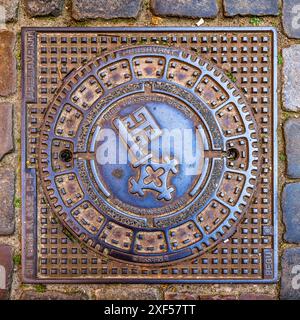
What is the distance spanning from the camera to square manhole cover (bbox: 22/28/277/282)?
1688 millimetres

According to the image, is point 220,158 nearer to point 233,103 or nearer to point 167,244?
point 233,103

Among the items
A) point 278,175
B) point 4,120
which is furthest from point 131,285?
point 4,120

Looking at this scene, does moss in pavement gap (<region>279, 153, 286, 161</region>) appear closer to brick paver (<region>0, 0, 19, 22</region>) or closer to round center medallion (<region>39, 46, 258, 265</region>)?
round center medallion (<region>39, 46, 258, 265</region>)

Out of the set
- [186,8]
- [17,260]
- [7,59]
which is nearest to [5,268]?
[17,260]

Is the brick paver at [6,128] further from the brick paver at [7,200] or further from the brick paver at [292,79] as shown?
the brick paver at [292,79]

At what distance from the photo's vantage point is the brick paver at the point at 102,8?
1.69 metres

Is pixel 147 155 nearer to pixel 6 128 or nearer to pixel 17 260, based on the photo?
pixel 6 128

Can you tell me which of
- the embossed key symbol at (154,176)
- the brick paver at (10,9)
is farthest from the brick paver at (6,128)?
the embossed key symbol at (154,176)

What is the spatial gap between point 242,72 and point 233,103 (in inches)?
6.2

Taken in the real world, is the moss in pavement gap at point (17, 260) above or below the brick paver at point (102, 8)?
below

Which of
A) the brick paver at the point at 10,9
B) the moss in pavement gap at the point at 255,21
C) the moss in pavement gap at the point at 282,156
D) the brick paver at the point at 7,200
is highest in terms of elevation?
the brick paver at the point at 10,9

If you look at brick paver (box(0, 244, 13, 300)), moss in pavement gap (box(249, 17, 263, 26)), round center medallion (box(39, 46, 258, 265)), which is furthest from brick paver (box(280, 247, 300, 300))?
brick paver (box(0, 244, 13, 300))

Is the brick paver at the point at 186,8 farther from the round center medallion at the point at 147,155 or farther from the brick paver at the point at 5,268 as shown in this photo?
the brick paver at the point at 5,268

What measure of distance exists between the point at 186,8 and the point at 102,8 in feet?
1.28
